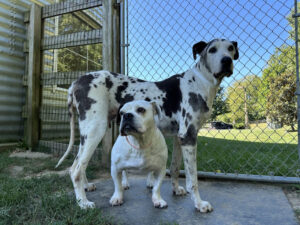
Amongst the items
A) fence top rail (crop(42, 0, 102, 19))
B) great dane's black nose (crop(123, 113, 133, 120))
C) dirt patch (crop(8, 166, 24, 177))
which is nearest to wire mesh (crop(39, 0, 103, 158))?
fence top rail (crop(42, 0, 102, 19))

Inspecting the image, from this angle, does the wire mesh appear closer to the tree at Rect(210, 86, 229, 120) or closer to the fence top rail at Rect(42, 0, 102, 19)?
the fence top rail at Rect(42, 0, 102, 19)

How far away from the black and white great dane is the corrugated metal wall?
3324 millimetres

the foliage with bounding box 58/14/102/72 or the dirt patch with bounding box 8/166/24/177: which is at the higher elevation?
the foliage with bounding box 58/14/102/72

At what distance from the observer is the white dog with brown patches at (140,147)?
82.8 inches

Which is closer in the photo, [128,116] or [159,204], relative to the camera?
[128,116]

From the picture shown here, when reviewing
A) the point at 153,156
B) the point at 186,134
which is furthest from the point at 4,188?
the point at 186,134

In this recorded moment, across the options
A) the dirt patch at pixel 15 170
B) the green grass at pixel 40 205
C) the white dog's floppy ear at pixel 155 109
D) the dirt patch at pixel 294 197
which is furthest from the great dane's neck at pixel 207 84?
the dirt patch at pixel 15 170

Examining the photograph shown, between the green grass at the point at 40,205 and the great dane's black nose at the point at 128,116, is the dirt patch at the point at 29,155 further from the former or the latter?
the great dane's black nose at the point at 128,116

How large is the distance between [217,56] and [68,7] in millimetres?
3669

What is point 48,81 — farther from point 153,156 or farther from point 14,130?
point 153,156

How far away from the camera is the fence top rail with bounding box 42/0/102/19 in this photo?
425 centimetres

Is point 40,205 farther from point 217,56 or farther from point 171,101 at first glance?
point 217,56

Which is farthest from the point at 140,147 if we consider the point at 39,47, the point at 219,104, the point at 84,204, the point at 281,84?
the point at 39,47

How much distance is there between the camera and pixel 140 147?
7.35 feet
